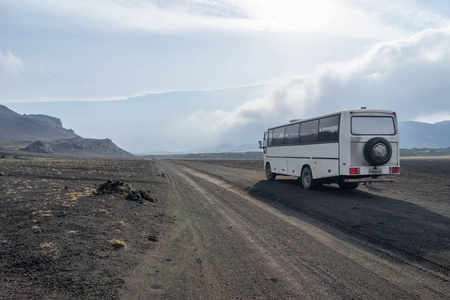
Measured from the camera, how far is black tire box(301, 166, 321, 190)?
15560 millimetres

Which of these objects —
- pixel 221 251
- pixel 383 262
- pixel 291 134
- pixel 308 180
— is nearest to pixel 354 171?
pixel 308 180

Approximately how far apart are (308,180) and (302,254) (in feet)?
34.0

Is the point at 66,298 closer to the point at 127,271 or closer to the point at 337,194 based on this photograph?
the point at 127,271

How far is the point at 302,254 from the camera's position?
20.2 feet

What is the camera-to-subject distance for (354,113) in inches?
518

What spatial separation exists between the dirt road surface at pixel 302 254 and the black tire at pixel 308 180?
4.26m

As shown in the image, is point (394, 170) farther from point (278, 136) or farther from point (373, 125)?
point (278, 136)

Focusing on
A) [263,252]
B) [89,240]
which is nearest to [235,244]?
[263,252]

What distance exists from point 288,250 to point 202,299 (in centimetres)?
271

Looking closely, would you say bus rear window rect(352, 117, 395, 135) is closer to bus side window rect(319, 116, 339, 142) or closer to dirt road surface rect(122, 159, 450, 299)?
bus side window rect(319, 116, 339, 142)

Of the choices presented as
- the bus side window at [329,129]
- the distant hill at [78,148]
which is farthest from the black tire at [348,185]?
the distant hill at [78,148]

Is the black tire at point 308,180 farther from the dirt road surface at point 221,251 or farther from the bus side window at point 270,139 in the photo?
the bus side window at point 270,139

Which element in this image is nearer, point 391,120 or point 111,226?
point 111,226

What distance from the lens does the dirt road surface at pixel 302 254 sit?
4.55m
